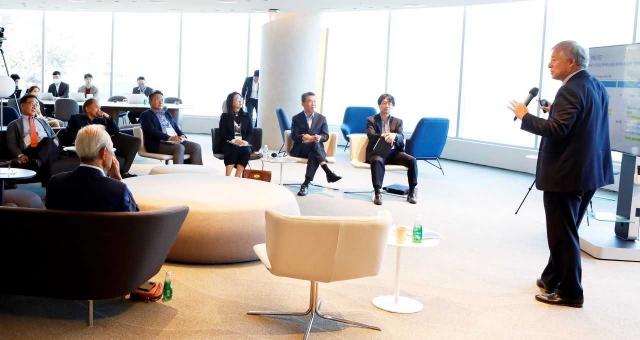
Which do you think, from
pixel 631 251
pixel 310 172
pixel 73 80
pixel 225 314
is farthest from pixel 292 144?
pixel 73 80

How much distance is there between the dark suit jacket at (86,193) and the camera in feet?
13.1

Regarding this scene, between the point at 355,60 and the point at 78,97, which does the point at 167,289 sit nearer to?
→ the point at 78,97

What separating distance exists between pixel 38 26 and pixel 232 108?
1095cm

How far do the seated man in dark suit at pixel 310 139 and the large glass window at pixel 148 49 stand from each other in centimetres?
900

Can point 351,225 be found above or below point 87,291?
above

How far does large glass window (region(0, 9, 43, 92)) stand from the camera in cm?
1825

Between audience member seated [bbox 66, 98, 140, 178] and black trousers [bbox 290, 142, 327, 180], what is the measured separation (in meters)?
2.15

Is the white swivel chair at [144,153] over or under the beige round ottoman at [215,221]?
over

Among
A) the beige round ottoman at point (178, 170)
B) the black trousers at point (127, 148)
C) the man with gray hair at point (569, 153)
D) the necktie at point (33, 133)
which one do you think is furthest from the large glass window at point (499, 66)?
the necktie at point (33, 133)

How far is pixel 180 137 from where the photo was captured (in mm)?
9719

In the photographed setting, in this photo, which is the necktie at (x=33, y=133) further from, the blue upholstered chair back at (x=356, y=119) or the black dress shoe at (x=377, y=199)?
the blue upholstered chair back at (x=356, y=119)

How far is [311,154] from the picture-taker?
9.50 meters

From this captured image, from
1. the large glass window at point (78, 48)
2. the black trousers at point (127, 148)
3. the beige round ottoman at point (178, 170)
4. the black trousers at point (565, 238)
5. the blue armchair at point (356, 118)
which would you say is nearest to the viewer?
the black trousers at point (565, 238)

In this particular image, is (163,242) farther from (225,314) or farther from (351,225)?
(351,225)
